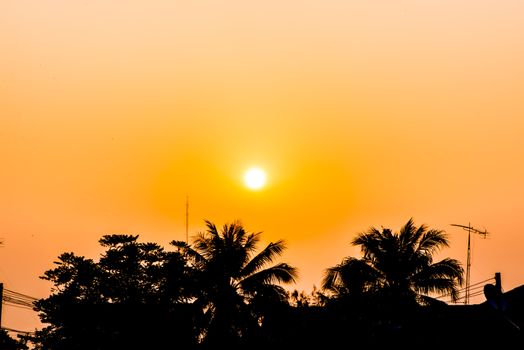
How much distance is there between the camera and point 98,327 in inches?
2494

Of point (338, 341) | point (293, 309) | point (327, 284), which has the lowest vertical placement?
point (338, 341)

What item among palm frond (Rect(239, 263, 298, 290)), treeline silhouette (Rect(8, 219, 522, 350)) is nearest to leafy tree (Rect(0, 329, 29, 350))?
treeline silhouette (Rect(8, 219, 522, 350))

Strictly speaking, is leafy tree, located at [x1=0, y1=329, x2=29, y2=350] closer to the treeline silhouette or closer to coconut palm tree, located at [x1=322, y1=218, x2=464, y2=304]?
the treeline silhouette

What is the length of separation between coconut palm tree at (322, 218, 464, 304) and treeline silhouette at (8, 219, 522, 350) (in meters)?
0.06

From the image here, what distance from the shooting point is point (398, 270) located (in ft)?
204

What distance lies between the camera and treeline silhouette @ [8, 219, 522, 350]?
192ft

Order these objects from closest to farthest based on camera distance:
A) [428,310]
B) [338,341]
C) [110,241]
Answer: [338,341]
[428,310]
[110,241]

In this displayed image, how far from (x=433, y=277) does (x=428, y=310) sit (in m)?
3.94

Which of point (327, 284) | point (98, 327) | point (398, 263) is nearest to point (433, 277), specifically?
point (398, 263)

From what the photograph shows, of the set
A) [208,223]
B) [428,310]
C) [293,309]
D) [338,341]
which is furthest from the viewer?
[208,223]

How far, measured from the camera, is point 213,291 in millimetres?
60906

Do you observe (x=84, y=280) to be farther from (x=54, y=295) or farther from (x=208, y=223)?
(x=208, y=223)

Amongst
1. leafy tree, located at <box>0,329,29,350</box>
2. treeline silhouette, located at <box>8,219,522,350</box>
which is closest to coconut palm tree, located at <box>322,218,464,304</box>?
treeline silhouette, located at <box>8,219,522,350</box>

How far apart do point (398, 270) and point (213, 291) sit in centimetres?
1074
